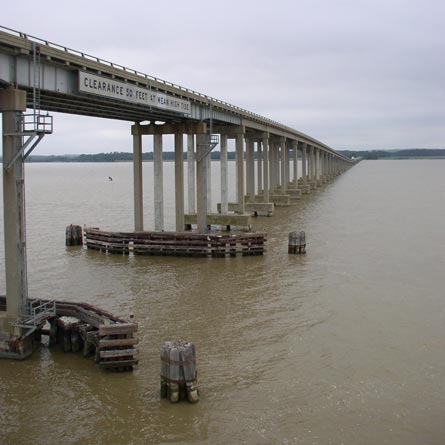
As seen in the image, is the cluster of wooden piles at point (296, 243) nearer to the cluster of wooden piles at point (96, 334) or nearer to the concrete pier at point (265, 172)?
the cluster of wooden piles at point (96, 334)

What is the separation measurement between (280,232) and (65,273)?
16.7m

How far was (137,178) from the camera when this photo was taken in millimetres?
32062

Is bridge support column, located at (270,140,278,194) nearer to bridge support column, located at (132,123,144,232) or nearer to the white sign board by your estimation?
bridge support column, located at (132,123,144,232)

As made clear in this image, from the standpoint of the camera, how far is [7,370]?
14.0 meters

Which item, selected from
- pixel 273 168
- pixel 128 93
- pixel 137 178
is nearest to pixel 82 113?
pixel 128 93

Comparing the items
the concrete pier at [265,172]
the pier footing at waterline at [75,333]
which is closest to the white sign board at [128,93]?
the pier footing at waterline at [75,333]

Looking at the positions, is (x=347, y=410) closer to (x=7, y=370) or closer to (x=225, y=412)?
(x=225, y=412)

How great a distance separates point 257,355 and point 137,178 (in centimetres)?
1893

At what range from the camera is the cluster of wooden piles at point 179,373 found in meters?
12.1

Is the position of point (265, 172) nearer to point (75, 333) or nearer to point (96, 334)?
point (75, 333)

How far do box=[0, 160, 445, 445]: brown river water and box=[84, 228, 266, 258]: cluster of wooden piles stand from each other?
722mm

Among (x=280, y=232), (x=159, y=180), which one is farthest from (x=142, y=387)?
(x=280, y=232)

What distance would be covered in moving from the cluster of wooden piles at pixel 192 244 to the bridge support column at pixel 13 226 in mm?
14303

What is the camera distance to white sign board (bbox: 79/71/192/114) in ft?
Answer: 64.8
